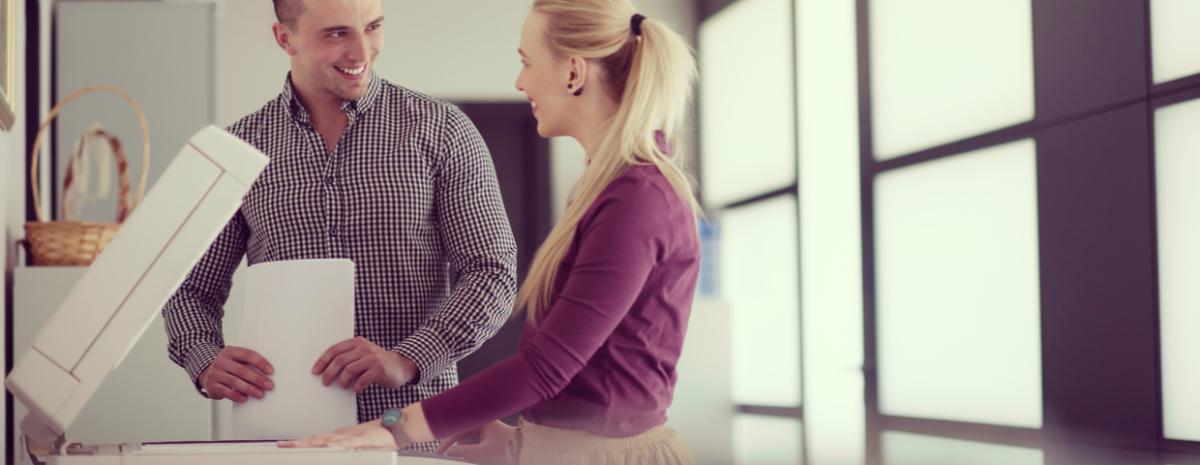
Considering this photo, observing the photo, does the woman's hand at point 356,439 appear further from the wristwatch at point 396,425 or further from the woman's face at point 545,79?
the woman's face at point 545,79

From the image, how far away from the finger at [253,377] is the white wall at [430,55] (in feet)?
14.6

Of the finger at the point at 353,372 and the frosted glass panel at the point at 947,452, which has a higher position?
the finger at the point at 353,372

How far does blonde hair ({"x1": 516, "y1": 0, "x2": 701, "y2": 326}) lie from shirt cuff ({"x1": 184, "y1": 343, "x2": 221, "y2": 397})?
45 cm

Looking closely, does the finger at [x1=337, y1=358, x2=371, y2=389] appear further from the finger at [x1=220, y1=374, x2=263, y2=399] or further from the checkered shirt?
the checkered shirt

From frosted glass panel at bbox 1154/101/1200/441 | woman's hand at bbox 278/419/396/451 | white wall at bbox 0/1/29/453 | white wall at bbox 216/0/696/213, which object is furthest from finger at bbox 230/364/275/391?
white wall at bbox 216/0/696/213

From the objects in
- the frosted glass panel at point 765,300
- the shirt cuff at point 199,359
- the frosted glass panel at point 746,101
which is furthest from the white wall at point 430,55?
the shirt cuff at point 199,359

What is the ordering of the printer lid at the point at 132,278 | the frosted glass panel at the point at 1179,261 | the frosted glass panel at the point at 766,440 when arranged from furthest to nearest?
1. the frosted glass panel at the point at 766,440
2. the frosted glass panel at the point at 1179,261
3. the printer lid at the point at 132,278

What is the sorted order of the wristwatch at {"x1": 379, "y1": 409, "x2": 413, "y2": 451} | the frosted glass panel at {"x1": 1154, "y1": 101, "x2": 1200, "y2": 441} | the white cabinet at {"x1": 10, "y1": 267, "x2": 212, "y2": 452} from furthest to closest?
the white cabinet at {"x1": 10, "y1": 267, "x2": 212, "y2": 452} < the frosted glass panel at {"x1": 1154, "y1": 101, "x2": 1200, "y2": 441} < the wristwatch at {"x1": 379, "y1": 409, "x2": 413, "y2": 451}

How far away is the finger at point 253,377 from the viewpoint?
122 centimetres

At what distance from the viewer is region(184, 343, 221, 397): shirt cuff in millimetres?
1464

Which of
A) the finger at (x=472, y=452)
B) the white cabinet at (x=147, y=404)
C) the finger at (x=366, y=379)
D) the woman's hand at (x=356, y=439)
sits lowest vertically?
the white cabinet at (x=147, y=404)

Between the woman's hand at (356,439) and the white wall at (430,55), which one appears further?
the white wall at (430,55)

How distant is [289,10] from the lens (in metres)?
1.59

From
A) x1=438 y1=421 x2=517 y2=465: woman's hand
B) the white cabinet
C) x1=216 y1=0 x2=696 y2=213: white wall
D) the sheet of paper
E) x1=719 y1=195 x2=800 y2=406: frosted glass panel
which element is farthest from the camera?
x1=216 y1=0 x2=696 y2=213: white wall
